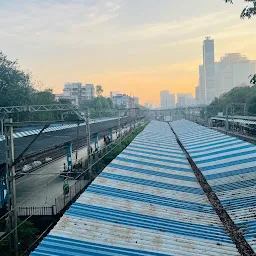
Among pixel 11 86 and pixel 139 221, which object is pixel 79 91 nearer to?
pixel 11 86

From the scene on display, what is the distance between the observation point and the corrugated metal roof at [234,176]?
9930 millimetres

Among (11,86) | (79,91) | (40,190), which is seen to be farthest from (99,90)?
(40,190)

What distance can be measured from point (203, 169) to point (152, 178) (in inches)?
194

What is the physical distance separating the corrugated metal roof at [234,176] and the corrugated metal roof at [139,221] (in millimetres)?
1051

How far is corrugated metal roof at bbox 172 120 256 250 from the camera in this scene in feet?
32.6

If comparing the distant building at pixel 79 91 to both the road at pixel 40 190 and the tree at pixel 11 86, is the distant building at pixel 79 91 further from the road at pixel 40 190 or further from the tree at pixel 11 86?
the road at pixel 40 190

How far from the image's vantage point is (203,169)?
1655 cm

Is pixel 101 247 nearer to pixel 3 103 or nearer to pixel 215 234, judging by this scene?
pixel 215 234

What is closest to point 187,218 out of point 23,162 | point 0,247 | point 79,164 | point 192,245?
point 192,245

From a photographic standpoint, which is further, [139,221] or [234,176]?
[234,176]

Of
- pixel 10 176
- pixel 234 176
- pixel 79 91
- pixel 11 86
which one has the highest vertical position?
pixel 79 91

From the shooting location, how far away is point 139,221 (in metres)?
8.26

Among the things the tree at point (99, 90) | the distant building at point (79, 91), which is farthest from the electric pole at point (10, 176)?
the distant building at point (79, 91)

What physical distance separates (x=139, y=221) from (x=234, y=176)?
749 centimetres
